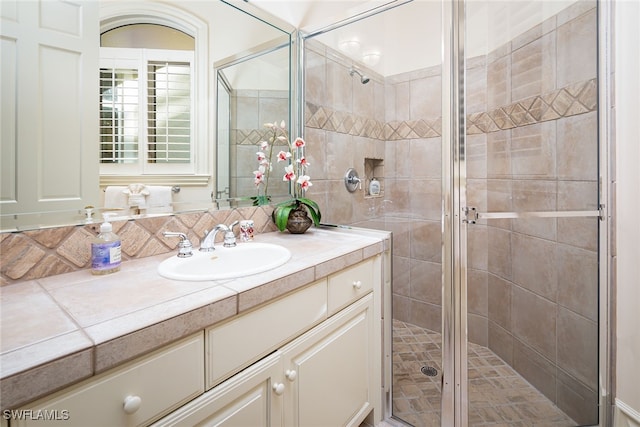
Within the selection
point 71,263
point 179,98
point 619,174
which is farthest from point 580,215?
point 71,263

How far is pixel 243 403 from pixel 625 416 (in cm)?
151

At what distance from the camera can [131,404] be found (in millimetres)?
576

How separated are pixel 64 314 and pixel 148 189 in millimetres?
614

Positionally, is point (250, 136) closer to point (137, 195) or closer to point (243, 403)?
point (137, 195)

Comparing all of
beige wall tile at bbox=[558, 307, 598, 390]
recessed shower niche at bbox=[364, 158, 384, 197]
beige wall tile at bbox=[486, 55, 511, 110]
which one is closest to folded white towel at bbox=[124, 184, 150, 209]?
recessed shower niche at bbox=[364, 158, 384, 197]

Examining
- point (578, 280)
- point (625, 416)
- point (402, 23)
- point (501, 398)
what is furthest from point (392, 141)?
point (625, 416)

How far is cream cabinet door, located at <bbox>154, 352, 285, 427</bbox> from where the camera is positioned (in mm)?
688

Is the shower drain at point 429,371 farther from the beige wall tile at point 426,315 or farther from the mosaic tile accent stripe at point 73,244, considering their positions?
the mosaic tile accent stripe at point 73,244

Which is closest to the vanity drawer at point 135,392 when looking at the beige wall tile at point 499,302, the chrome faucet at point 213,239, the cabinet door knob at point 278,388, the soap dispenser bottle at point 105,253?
the cabinet door knob at point 278,388

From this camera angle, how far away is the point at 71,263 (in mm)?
953

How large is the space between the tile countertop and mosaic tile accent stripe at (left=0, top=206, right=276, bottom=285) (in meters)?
0.04

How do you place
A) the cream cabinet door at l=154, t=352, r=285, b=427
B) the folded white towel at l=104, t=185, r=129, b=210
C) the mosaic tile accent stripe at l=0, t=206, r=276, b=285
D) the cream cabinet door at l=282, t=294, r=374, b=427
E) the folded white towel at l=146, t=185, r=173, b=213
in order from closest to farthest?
the cream cabinet door at l=154, t=352, r=285, b=427 → the mosaic tile accent stripe at l=0, t=206, r=276, b=285 → the cream cabinet door at l=282, t=294, r=374, b=427 → the folded white towel at l=104, t=185, r=129, b=210 → the folded white towel at l=146, t=185, r=173, b=213

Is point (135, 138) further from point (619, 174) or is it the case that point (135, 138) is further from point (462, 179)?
point (619, 174)

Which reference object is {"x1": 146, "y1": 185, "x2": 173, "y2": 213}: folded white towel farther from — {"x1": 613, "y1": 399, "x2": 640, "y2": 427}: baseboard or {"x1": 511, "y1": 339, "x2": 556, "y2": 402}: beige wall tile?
{"x1": 613, "y1": 399, "x2": 640, "y2": 427}: baseboard
